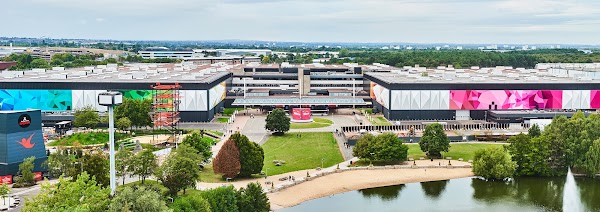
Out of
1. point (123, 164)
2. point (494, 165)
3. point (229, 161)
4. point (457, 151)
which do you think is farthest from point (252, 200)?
point (457, 151)

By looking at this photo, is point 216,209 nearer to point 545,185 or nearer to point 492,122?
point 545,185

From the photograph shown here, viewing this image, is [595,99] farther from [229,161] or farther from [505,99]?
[229,161]

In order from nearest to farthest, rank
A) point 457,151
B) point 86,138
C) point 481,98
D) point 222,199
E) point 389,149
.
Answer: point 222,199 < point 389,149 < point 457,151 < point 86,138 < point 481,98

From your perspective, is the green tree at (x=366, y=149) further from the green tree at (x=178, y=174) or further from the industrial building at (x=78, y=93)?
the industrial building at (x=78, y=93)

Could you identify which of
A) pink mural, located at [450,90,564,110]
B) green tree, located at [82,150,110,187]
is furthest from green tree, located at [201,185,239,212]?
pink mural, located at [450,90,564,110]

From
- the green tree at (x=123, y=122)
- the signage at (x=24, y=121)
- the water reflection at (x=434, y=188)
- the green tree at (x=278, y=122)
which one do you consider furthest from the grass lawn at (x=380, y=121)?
the signage at (x=24, y=121)
